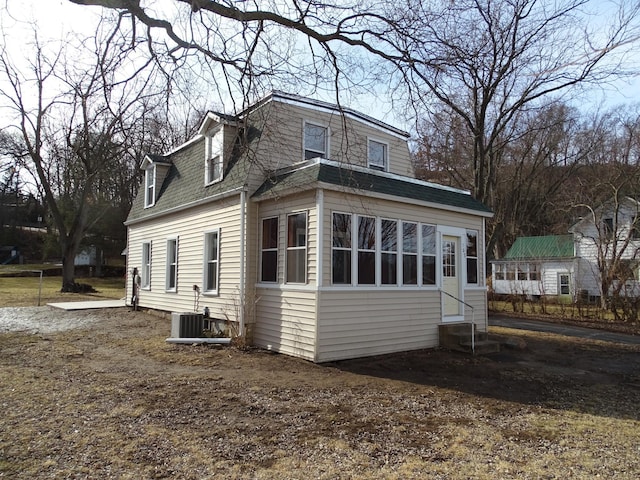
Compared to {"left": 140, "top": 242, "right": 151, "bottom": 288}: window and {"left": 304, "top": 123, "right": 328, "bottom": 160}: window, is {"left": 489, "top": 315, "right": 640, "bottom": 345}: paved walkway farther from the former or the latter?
{"left": 140, "top": 242, "right": 151, "bottom": 288}: window

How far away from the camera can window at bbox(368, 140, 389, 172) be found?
12758 mm

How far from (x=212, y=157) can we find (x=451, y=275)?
6.95 metres

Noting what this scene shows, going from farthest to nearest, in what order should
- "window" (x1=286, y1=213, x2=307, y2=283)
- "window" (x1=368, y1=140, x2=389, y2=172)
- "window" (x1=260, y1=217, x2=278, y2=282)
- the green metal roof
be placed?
the green metal roof → "window" (x1=368, y1=140, x2=389, y2=172) → "window" (x1=260, y1=217, x2=278, y2=282) → "window" (x1=286, y1=213, x2=307, y2=283)

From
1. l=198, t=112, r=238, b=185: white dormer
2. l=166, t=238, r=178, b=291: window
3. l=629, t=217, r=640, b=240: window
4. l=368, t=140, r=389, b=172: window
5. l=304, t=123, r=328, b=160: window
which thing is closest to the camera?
l=304, t=123, r=328, b=160: window

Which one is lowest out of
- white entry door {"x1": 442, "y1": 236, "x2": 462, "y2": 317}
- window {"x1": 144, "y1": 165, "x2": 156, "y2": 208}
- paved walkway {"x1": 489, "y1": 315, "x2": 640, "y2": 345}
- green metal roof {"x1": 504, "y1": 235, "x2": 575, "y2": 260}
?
paved walkway {"x1": 489, "y1": 315, "x2": 640, "y2": 345}

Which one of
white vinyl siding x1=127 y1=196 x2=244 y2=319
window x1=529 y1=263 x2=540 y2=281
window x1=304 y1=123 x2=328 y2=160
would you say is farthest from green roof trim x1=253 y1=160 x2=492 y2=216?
window x1=529 y1=263 x2=540 y2=281

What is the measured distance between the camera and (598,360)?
991 centimetres

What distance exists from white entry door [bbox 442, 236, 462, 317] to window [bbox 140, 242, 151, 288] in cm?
1003

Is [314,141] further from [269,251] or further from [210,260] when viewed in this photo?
[210,260]

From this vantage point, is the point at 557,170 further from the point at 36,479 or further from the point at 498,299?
the point at 36,479

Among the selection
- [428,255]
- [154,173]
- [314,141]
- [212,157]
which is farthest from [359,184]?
[154,173]

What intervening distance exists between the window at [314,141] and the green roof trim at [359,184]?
175cm

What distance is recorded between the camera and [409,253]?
33.1 ft

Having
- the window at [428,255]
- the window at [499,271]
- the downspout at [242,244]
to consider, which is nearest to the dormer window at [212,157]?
the downspout at [242,244]
